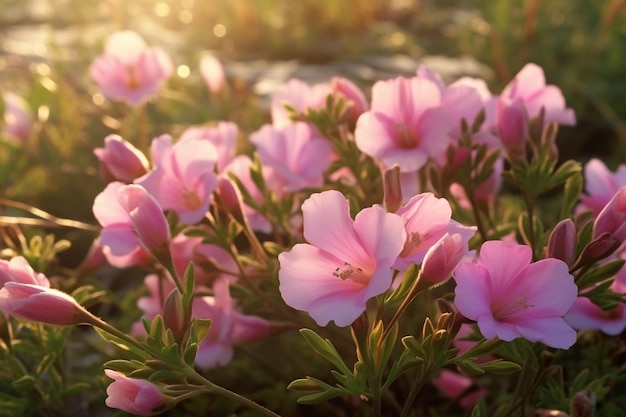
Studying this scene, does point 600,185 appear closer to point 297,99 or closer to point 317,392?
point 297,99

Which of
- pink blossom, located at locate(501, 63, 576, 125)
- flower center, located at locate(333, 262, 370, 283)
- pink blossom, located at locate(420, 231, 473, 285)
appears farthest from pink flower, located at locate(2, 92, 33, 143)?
pink blossom, located at locate(420, 231, 473, 285)

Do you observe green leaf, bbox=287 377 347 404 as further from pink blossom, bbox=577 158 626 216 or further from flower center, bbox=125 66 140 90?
flower center, bbox=125 66 140 90

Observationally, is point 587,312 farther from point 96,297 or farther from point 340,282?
point 96,297

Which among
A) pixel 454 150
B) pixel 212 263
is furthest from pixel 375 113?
pixel 212 263

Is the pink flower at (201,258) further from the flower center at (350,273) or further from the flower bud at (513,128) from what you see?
the flower bud at (513,128)

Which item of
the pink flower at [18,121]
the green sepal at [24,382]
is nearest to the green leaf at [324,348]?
the green sepal at [24,382]

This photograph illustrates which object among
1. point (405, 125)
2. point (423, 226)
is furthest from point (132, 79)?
point (423, 226)
